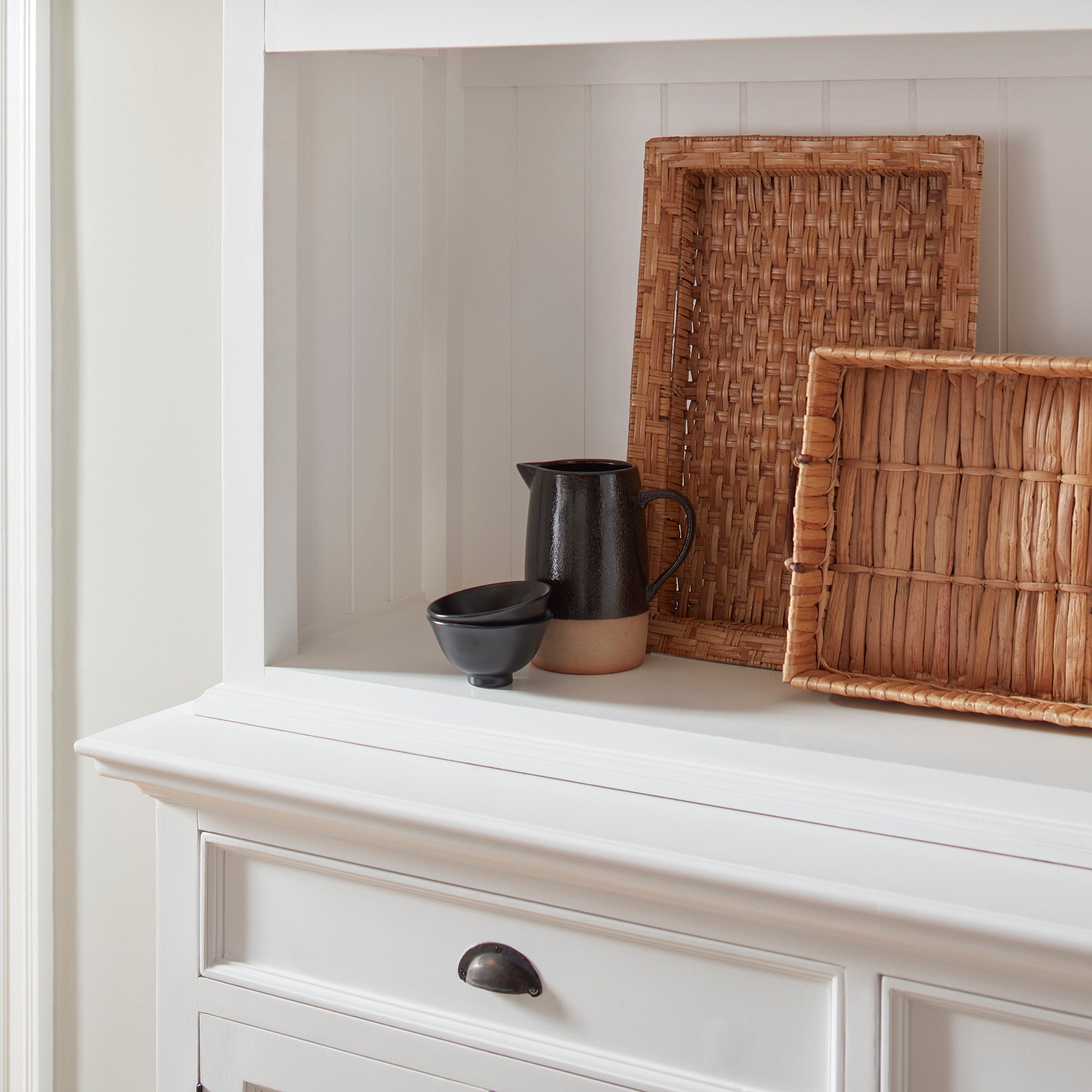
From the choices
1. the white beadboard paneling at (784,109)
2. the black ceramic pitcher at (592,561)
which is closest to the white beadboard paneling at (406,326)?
the black ceramic pitcher at (592,561)

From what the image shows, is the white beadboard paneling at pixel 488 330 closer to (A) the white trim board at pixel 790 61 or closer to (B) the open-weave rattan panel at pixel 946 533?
(A) the white trim board at pixel 790 61

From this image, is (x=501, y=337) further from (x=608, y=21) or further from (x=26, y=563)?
(x=26, y=563)

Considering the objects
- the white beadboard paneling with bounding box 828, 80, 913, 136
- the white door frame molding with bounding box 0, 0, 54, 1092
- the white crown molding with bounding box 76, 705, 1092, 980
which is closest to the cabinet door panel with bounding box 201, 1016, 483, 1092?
the white crown molding with bounding box 76, 705, 1092, 980

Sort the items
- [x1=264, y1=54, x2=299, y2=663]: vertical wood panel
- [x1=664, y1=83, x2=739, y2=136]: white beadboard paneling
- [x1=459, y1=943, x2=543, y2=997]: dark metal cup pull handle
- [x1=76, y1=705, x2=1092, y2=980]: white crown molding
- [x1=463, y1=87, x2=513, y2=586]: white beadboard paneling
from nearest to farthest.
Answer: [x1=76, y1=705, x2=1092, y2=980]: white crown molding, [x1=459, y1=943, x2=543, y2=997]: dark metal cup pull handle, [x1=264, y1=54, x2=299, y2=663]: vertical wood panel, [x1=664, y1=83, x2=739, y2=136]: white beadboard paneling, [x1=463, y1=87, x2=513, y2=586]: white beadboard paneling

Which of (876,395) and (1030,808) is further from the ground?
(876,395)

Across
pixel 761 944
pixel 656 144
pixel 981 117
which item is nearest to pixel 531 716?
pixel 761 944

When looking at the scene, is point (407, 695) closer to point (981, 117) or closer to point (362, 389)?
point (362, 389)

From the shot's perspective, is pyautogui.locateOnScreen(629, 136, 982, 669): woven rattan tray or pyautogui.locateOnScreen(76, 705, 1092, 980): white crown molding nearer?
pyautogui.locateOnScreen(76, 705, 1092, 980): white crown molding

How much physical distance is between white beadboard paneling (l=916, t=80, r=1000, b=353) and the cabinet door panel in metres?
0.80

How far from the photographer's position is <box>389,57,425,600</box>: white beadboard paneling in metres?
1.10

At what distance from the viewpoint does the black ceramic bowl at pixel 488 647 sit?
872 mm

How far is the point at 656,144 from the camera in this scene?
1.00m

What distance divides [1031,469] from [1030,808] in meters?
0.29

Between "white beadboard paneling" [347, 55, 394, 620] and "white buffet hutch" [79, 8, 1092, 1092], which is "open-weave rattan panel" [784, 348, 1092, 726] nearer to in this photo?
"white buffet hutch" [79, 8, 1092, 1092]
